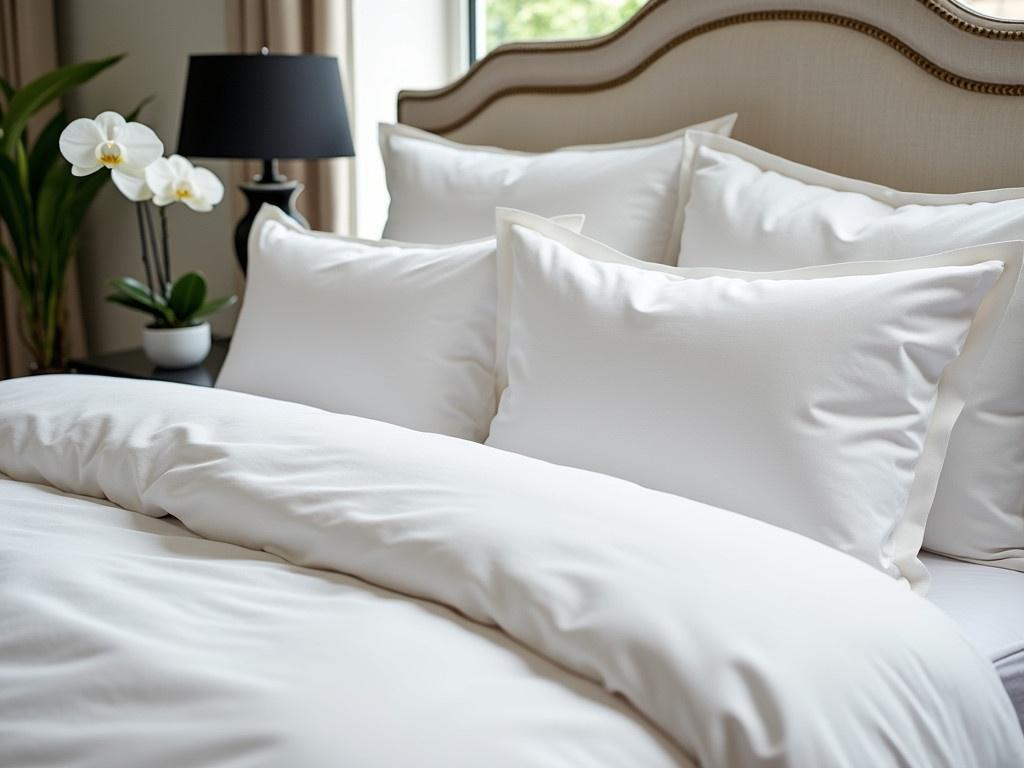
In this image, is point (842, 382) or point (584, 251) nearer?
point (842, 382)

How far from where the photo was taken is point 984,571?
1403mm

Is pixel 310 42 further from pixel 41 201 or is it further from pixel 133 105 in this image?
Answer: pixel 41 201

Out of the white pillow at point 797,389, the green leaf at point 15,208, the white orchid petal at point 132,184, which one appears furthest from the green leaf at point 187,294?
the white pillow at point 797,389

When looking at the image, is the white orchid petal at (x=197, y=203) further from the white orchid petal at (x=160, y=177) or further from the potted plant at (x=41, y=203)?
the potted plant at (x=41, y=203)

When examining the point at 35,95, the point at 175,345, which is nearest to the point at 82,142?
the point at 175,345

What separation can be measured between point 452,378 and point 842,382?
2.12ft

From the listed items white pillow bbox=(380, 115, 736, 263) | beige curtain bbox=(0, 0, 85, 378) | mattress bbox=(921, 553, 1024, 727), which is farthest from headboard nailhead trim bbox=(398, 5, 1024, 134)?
→ beige curtain bbox=(0, 0, 85, 378)

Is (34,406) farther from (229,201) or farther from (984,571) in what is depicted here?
(229,201)

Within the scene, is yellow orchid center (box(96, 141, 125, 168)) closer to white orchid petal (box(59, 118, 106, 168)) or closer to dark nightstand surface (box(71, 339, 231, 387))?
white orchid petal (box(59, 118, 106, 168))

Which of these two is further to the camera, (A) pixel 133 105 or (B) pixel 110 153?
(A) pixel 133 105

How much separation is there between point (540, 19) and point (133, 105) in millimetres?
1494

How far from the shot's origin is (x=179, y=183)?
235cm

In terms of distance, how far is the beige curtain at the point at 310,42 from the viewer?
2.79m

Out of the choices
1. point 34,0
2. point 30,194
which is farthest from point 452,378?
point 34,0
